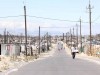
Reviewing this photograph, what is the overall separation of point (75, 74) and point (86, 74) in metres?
0.65

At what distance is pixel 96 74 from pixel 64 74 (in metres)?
1.91

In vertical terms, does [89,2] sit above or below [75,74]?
above

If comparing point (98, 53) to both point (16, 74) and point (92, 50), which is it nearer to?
point (92, 50)

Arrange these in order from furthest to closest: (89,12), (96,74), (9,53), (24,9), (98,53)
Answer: (89,12)
(9,53)
(98,53)
(24,9)
(96,74)

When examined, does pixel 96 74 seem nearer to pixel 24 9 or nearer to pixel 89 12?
pixel 24 9

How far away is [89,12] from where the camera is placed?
7725 cm

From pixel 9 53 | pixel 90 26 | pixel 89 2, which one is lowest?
pixel 9 53

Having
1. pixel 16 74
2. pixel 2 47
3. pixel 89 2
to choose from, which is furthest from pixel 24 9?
pixel 16 74

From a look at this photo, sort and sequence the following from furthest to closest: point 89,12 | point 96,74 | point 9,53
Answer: point 89,12 < point 9,53 < point 96,74

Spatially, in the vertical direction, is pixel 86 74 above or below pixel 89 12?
below

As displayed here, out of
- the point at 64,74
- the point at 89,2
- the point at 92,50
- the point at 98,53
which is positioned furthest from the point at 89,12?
the point at 64,74

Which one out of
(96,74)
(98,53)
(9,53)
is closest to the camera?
(96,74)

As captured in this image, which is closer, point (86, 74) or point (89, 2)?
point (86, 74)

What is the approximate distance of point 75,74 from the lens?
925 inches
